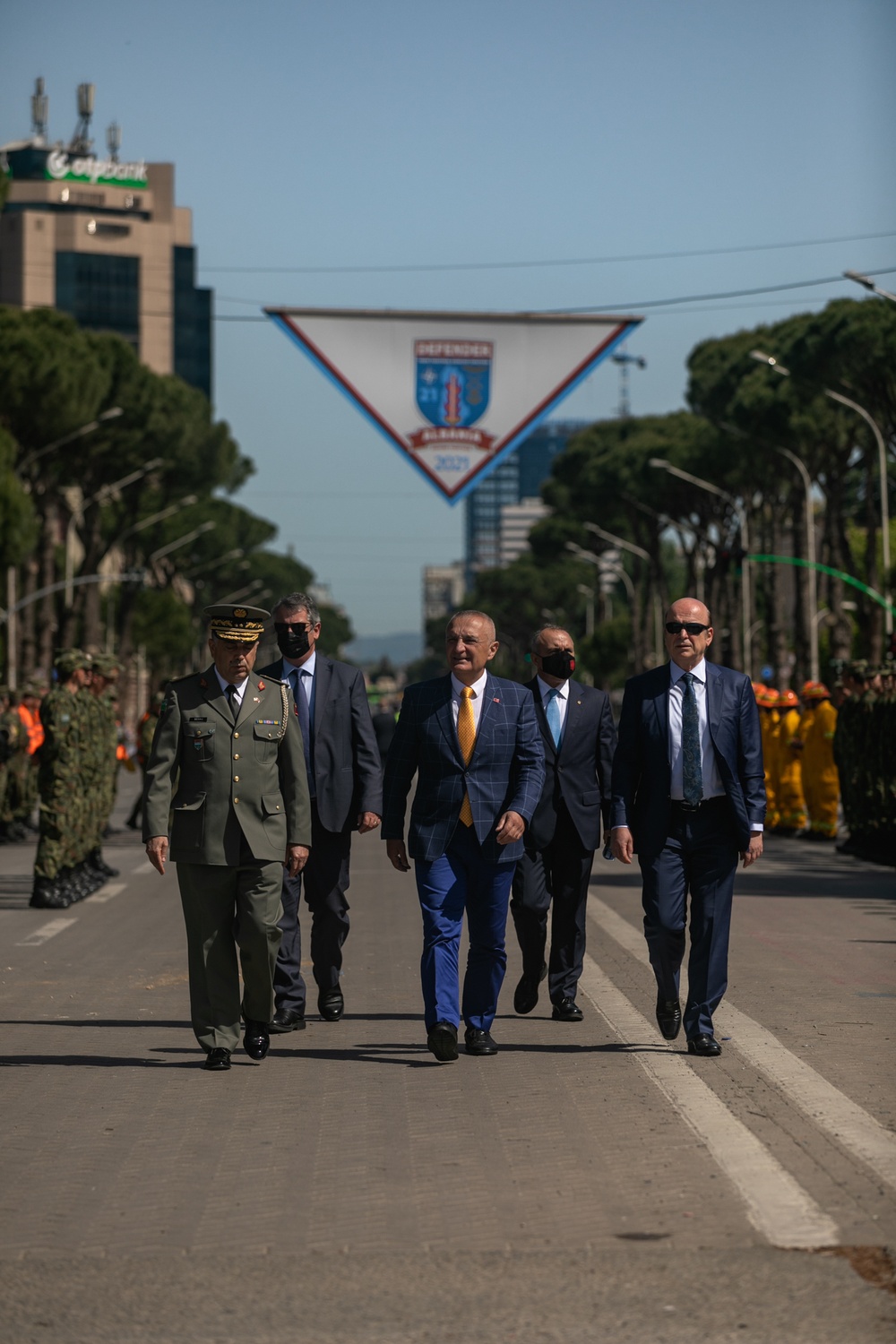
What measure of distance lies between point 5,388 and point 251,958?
146 ft

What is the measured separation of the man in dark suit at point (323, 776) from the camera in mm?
8953

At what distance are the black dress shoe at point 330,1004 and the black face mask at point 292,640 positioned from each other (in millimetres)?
1528

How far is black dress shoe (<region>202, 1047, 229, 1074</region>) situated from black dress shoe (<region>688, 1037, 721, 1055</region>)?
1802 mm

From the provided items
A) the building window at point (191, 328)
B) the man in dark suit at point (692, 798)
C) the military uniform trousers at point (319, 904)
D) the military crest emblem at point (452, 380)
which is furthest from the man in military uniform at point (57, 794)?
the building window at point (191, 328)

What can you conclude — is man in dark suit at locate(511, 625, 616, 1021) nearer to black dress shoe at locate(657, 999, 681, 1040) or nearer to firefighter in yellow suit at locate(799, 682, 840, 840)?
black dress shoe at locate(657, 999, 681, 1040)

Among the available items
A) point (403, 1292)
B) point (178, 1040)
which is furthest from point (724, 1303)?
point (178, 1040)

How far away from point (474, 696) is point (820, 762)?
15.3 meters

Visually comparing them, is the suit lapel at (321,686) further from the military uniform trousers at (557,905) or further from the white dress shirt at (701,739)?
the white dress shirt at (701,739)

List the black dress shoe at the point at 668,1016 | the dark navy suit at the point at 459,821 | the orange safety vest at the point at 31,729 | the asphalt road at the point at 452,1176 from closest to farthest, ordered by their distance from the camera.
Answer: the asphalt road at the point at 452,1176
the dark navy suit at the point at 459,821
the black dress shoe at the point at 668,1016
the orange safety vest at the point at 31,729

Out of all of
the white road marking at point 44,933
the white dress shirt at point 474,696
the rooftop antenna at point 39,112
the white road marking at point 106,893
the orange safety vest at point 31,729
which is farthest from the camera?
the rooftop antenna at point 39,112

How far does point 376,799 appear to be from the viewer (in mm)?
8992

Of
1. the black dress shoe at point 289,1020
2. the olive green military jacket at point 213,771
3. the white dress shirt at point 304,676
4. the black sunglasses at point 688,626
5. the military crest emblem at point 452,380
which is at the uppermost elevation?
the military crest emblem at point 452,380

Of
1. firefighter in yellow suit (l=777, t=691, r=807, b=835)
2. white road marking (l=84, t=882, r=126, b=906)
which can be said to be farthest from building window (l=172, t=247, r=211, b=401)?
white road marking (l=84, t=882, r=126, b=906)

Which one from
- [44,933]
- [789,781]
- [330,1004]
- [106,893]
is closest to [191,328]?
[789,781]
